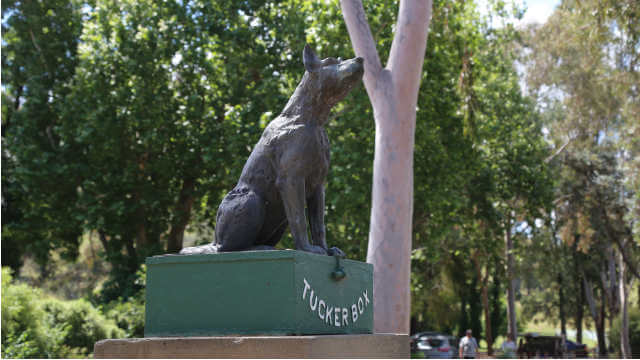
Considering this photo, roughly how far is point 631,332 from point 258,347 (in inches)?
1337

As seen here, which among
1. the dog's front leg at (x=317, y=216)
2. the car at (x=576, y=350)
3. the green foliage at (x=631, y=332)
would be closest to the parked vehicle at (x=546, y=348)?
the car at (x=576, y=350)

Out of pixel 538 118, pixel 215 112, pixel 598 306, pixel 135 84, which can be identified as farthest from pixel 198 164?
pixel 598 306

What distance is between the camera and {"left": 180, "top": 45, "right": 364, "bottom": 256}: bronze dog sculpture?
4648 millimetres

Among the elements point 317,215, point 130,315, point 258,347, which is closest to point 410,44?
point 317,215

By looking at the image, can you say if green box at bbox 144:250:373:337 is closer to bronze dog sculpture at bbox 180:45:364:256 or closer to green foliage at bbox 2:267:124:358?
bronze dog sculpture at bbox 180:45:364:256

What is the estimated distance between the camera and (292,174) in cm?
463

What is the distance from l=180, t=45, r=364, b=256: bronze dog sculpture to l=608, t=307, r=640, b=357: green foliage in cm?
3221

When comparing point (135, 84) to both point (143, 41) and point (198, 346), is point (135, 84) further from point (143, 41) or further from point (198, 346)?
point (198, 346)

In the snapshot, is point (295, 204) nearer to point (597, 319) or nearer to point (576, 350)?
point (597, 319)

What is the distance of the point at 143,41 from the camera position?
2048 cm

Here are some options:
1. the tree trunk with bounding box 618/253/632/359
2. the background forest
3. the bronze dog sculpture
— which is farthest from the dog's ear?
the tree trunk with bounding box 618/253/632/359

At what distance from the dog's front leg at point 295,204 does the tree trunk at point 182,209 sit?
1843 centimetres

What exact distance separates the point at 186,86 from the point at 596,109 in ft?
60.0

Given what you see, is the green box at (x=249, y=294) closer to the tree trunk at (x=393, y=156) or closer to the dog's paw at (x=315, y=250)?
the dog's paw at (x=315, y=250)
